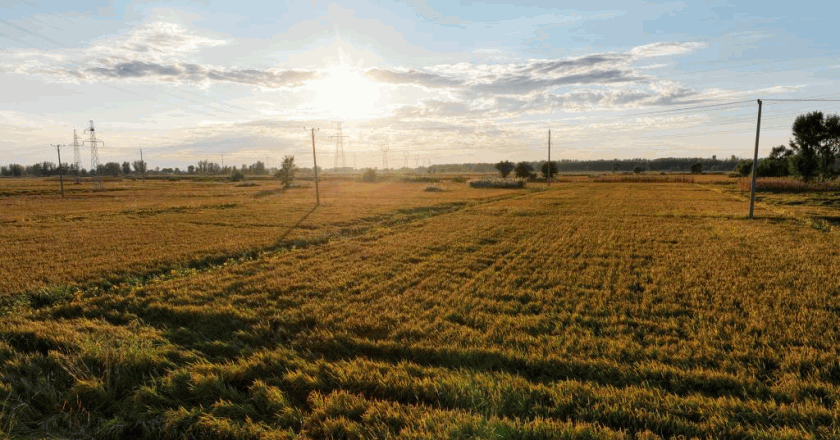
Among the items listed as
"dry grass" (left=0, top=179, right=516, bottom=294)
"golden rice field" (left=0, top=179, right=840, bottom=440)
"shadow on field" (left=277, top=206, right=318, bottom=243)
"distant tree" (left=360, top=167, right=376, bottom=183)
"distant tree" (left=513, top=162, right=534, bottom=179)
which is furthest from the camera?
"distant tree" (left=360, top=167, right=376, bottom=183)

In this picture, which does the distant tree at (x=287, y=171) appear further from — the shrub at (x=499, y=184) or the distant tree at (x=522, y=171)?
the distant tree at (x=522, y=171)

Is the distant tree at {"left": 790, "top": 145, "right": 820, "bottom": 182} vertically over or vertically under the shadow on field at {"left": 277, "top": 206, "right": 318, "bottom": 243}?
over

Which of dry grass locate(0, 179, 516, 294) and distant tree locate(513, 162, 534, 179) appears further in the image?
distant tree locate(513, 162, 534, 179)

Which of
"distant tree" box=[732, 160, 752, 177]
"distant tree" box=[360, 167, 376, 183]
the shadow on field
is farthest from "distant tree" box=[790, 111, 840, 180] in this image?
"distant tree" box=[360, 167, 376, 183]

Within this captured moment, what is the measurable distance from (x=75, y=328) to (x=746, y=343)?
14425 mm

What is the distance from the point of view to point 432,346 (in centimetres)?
834

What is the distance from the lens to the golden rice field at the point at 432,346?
5883mm

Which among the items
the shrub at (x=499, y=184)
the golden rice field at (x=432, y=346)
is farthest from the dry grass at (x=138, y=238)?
the shrub at (x=499, y=184)

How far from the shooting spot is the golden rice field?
5883mm

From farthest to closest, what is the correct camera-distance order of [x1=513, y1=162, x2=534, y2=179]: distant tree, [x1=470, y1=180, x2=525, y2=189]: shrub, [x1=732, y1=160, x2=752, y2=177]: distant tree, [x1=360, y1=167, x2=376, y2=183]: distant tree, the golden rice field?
1. [x1=360, y1=167, x2=376, y2=183]: distant tree
2. [x1=513, y1=162, x2=534, y2=179]: distant tree
3. [x1=732, y1=160, x2=752, y2=177]: distant tree
4. [x1=470, y1=180, x2=525, y2=189]: shrub
5. the golden rice field

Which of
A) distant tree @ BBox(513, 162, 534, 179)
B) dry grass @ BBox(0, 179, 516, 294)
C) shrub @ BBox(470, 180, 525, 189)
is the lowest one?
dry grass @ BBox(0, 179, 516, 294)

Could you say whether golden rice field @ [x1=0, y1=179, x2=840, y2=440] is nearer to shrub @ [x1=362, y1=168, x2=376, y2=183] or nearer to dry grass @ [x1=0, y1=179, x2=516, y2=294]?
dry grass @ [x1=0, y1=179, x2=516, y2=294]

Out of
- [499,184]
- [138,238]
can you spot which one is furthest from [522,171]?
[138,238]

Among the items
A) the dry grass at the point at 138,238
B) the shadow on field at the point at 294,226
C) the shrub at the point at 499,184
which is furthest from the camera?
the shrub at the point at 499,184
